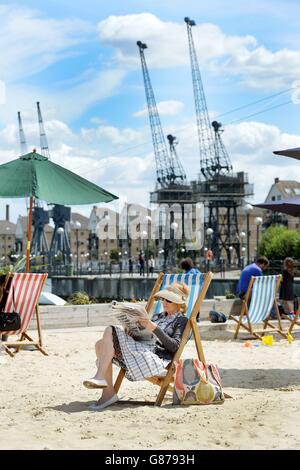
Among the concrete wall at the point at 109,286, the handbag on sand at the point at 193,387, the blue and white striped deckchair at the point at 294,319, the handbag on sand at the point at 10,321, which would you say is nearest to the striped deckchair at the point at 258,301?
the blue and white striped deckchair at the point at 294,319

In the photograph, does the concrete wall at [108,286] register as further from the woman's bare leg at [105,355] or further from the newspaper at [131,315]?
the woman's bare leg at [105,355]

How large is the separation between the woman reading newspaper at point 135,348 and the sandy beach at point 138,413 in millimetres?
223

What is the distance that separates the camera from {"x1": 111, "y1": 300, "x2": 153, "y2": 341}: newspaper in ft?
21.5

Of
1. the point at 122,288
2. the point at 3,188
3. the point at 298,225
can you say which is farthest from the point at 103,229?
the point at 3,188

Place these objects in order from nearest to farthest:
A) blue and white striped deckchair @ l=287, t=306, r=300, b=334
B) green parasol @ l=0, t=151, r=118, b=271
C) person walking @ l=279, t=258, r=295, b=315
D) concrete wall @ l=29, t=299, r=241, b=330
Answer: green parasol @ l=0, t=151, r=118, b=271
blue and white striped deckchair @ l=287, t=306, r=300, b=334
concrete wall @ l=29, t=299, r=241, b=330
person walking @ l=279, t=258, r=295, b=315

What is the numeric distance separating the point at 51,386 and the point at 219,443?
2816 mm

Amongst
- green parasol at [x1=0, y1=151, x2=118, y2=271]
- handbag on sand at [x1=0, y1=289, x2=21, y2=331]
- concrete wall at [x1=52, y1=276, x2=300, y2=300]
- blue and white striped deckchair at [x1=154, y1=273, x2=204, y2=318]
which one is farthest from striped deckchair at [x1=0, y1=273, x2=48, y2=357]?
concrete wall at [x1=52, y1=276, x2=300, y2=300]

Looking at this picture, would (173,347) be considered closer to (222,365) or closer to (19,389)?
(19,389)

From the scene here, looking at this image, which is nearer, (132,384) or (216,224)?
(132,384)

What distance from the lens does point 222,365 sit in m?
9.28

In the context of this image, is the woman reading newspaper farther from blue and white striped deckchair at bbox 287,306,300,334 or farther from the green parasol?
blue and white striped deckchair at bbox 287,306,300,334

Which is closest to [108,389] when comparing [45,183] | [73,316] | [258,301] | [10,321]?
[10,321]

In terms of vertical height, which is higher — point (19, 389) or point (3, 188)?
point (3, 188)

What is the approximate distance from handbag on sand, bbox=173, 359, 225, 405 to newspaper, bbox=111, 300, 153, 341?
1.30 ft
